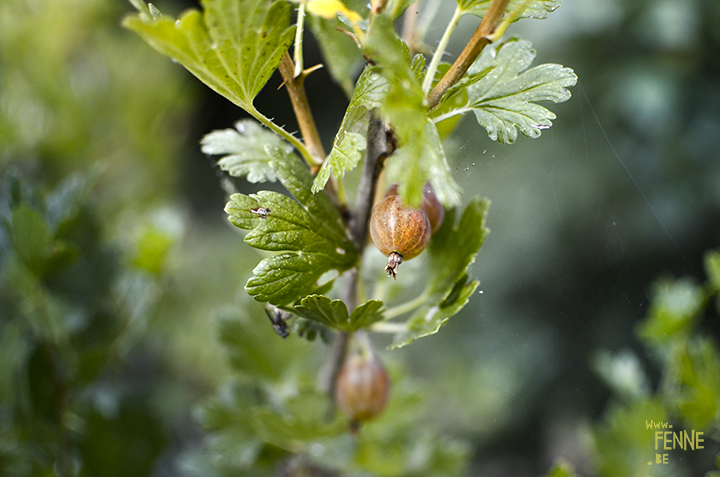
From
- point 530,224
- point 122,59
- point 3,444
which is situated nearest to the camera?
Result: point 3,444

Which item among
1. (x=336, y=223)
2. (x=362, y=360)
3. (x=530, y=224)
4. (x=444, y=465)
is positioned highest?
(x=336, y=223)

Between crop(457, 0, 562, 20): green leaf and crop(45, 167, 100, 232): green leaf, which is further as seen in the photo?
crop(45, 167, 100, 232): green leaf

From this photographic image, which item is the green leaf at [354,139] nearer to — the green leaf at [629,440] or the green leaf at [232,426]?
the green leaf at [232,426]

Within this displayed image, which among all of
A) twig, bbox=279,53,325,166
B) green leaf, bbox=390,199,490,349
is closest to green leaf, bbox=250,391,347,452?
green leaf, bbox=390,199,490,349

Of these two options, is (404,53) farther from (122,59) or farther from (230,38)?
(122,59)

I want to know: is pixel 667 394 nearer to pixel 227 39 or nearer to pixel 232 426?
pixel 232 426

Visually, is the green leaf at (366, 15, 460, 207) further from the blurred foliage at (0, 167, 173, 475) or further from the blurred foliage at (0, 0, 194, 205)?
the blurred foliage at (0, 0, 194, 205)

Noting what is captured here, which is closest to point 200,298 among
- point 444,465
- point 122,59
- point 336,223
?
point 122,59
